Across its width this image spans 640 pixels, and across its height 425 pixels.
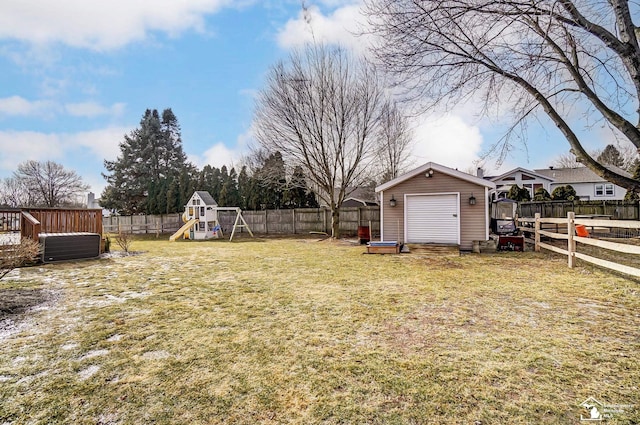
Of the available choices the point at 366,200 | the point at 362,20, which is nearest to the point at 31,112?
the point at 362,20

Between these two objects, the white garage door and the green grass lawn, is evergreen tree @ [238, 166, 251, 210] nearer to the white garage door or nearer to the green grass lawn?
the white garage door

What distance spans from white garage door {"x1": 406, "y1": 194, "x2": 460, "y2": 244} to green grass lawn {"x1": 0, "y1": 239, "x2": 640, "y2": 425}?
4706 millimetres

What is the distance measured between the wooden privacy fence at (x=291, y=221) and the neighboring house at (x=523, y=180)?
1732 centimetres

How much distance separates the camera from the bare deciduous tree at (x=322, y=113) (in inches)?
509

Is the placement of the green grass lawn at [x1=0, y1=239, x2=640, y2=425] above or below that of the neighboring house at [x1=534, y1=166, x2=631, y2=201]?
below

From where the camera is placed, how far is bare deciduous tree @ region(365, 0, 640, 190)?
4602mm

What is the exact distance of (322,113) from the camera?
1327 cm

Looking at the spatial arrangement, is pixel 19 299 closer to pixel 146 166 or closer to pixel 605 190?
pixel 146 166

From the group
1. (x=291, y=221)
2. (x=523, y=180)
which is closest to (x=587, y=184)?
(x=523, y=180)

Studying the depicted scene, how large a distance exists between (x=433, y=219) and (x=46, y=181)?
2844cm

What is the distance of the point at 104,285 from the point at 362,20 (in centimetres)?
645

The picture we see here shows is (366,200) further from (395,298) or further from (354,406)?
(354,406)

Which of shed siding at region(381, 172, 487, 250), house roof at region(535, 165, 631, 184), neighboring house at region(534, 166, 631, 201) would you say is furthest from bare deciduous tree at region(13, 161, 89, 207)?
house roof at region(535, 165, 631, 184)

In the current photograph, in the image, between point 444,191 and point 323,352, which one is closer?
point 323,352
